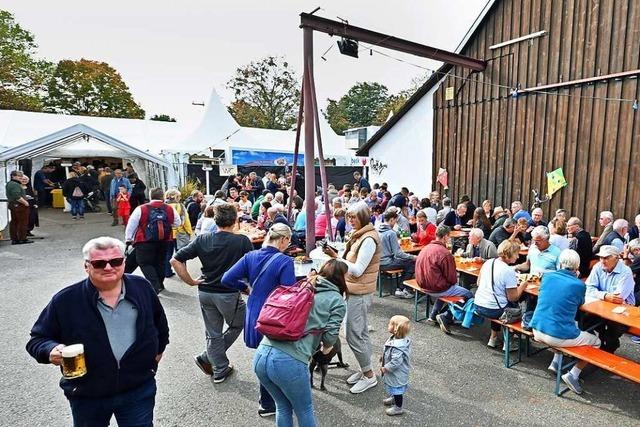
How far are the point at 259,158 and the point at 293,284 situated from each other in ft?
54.6

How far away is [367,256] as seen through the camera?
3.63 meters

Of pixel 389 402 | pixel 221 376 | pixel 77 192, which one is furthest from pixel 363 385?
pixel 77 192

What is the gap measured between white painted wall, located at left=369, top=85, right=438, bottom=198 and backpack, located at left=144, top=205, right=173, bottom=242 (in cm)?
881

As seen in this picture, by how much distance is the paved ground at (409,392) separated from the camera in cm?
333

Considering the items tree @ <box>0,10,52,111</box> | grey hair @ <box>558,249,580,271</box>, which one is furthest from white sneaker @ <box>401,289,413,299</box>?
tree @ <box>0,10,52,111</box>

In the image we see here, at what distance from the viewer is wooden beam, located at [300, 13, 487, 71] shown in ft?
22.0

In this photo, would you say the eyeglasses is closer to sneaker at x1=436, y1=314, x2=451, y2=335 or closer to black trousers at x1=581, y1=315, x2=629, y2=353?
sneaker at x1=436, y1=314, x2=451, y2=335

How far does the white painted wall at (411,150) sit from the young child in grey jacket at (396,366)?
950 cm

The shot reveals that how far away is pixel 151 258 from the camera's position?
227 inches

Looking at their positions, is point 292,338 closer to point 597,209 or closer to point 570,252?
point 570,252

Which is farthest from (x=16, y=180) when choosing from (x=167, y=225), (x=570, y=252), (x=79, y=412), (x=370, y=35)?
(x=570, y=252)

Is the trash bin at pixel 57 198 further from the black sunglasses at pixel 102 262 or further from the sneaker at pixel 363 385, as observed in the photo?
the black sunglasses at pixel 102 262

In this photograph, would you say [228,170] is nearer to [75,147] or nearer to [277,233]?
[75,147]

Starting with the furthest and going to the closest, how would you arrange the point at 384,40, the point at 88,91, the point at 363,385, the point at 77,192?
the point at 88,91 → the point at 77,192 → the point at 384,40 → the point at 363,385
